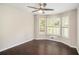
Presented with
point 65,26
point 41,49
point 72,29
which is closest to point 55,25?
point 65,26

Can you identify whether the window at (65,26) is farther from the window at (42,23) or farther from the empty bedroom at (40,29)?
the window at (42,23)

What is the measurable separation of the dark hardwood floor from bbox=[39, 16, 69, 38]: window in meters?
0.21

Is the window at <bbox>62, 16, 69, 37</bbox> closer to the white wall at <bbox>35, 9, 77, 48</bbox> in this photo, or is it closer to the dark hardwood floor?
the white wall at <bbox>35, 9, 77, 48</bbox>

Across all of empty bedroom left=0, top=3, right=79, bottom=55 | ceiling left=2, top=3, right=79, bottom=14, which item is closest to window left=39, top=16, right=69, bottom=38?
empty bedroom left=0, top=3, right=79, bottom=55

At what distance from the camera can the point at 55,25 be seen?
202 cm

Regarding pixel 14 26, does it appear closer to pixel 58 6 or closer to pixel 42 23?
pixel 42 23

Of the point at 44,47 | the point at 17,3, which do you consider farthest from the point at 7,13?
the point at 44,47

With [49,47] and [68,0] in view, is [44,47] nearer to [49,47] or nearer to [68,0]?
[49,47]

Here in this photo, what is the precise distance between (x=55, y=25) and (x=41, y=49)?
0.53 m

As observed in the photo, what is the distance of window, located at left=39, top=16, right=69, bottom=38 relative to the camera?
1.99m

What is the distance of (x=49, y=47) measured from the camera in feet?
6.80

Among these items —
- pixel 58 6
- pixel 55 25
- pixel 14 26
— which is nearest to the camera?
pixel 58 6

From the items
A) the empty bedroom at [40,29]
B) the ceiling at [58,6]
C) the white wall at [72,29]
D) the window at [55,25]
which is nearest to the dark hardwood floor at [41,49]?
the empty bedroom at [40,29]

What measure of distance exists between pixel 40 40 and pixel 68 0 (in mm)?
924
